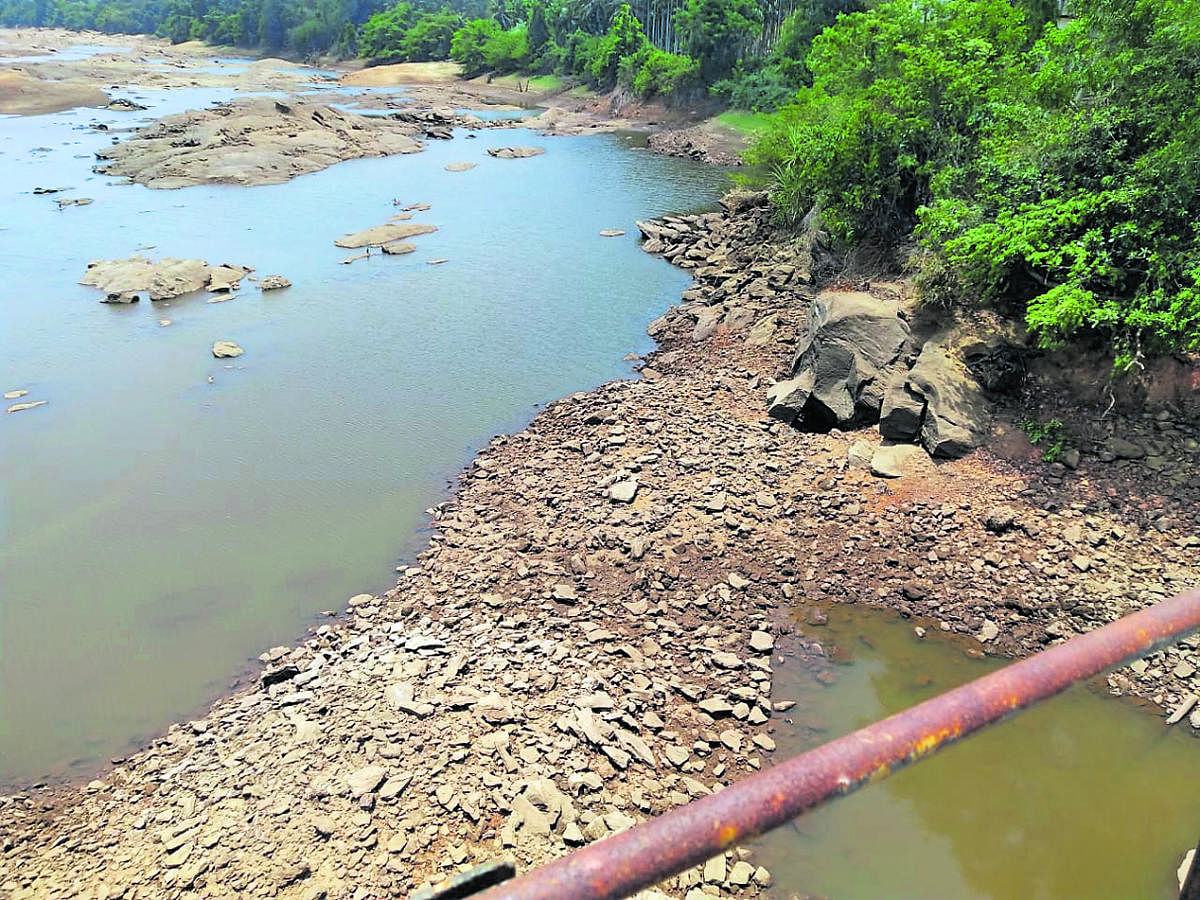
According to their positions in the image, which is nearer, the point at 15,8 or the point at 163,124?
the point at 163,124

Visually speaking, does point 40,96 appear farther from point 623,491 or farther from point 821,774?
point 821,774

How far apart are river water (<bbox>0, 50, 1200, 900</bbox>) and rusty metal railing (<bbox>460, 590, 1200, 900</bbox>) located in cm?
513

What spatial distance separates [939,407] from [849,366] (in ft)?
5.50

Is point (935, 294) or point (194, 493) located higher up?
point (935, 294)

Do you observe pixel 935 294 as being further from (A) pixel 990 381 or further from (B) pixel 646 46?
(B) pixel 646 46

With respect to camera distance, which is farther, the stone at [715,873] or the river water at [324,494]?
the river water at [324,494]

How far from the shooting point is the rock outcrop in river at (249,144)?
33938mm

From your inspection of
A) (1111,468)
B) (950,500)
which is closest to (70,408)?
(950,500)

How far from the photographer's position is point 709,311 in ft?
59.8

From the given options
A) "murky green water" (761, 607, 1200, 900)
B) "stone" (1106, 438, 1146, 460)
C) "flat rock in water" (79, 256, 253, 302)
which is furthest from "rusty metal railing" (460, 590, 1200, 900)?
"flat rock in water" (79, 256, 253, 302)

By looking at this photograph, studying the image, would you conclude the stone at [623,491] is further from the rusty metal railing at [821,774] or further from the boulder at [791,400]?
the rusty metal railing at [821,774]

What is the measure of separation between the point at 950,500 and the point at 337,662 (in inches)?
292

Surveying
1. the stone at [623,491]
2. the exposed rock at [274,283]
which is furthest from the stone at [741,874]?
the exposed rock at [274,283]

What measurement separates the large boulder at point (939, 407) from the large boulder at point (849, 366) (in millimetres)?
469
